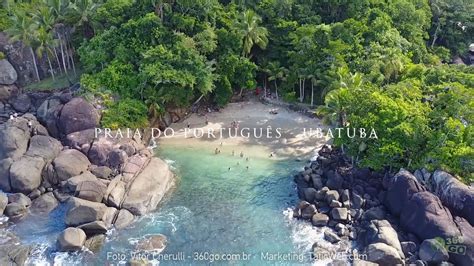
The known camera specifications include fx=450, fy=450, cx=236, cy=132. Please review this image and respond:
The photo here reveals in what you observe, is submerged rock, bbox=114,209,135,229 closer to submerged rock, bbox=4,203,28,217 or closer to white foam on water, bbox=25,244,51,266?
white foam on water, bbox=25,244,51,266

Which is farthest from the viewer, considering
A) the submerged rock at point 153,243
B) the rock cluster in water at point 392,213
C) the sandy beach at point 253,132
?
the sandy beach at point 253,132

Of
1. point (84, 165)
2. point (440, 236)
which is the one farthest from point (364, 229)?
point (84, 165)

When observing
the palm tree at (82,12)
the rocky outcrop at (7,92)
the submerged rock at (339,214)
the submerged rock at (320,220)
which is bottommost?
the submerged rock at (320,220)

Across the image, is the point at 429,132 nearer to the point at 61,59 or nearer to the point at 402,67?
the point at 402,67

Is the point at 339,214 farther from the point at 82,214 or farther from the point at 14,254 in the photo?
the point at 14,254

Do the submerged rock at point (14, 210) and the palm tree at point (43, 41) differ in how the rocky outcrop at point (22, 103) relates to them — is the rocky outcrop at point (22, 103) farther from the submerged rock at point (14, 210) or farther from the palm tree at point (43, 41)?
the submerged rock at point (14, 210)

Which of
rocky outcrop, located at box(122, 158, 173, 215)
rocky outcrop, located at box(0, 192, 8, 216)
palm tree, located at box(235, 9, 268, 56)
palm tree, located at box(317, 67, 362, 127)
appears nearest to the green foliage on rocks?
rocky outcrop, located at box(122, 158, 173, 215)

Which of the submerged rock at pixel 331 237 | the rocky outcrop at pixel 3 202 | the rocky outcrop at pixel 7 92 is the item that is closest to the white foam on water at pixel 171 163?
the rocky outcrop at pixel 3 202

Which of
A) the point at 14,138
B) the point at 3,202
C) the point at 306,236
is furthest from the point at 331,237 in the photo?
the point at 14,138
